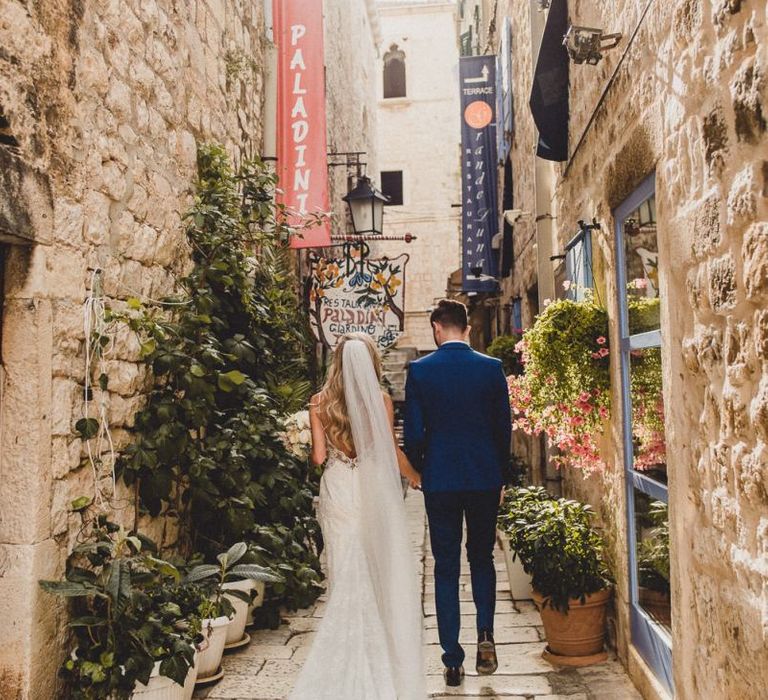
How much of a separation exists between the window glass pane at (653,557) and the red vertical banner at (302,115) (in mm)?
4366

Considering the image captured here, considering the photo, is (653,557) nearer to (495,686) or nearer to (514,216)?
(495,686)

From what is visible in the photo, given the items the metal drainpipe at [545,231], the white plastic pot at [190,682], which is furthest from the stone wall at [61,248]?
the metal drainpipe at [545,231]

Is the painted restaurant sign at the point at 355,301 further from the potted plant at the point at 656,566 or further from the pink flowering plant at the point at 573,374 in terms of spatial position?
the potted plant at the point at 656,566

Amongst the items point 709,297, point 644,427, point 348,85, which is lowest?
point 644,427

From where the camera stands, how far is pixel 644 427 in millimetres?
3746

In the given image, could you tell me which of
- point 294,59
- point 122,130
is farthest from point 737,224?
point 294,59

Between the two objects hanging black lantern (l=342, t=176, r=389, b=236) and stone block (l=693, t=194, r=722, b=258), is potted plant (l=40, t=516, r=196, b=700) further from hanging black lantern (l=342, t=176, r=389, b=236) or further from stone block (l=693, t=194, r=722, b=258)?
hanging black lantern (l=342, t=176, r=389, b=236)

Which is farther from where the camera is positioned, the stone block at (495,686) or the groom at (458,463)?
the groom at (458,463)

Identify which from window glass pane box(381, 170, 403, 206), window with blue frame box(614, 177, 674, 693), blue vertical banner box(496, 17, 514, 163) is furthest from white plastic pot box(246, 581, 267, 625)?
window glass pane box(381, 170, 403, 206)

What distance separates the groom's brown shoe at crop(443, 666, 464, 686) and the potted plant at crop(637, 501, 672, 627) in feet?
3.16

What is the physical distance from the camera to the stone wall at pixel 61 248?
3.14 metres

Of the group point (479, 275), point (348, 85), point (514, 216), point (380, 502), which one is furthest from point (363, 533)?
point (348, 85)

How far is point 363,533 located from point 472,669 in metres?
0.96

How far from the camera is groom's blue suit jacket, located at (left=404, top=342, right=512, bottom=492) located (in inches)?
156
